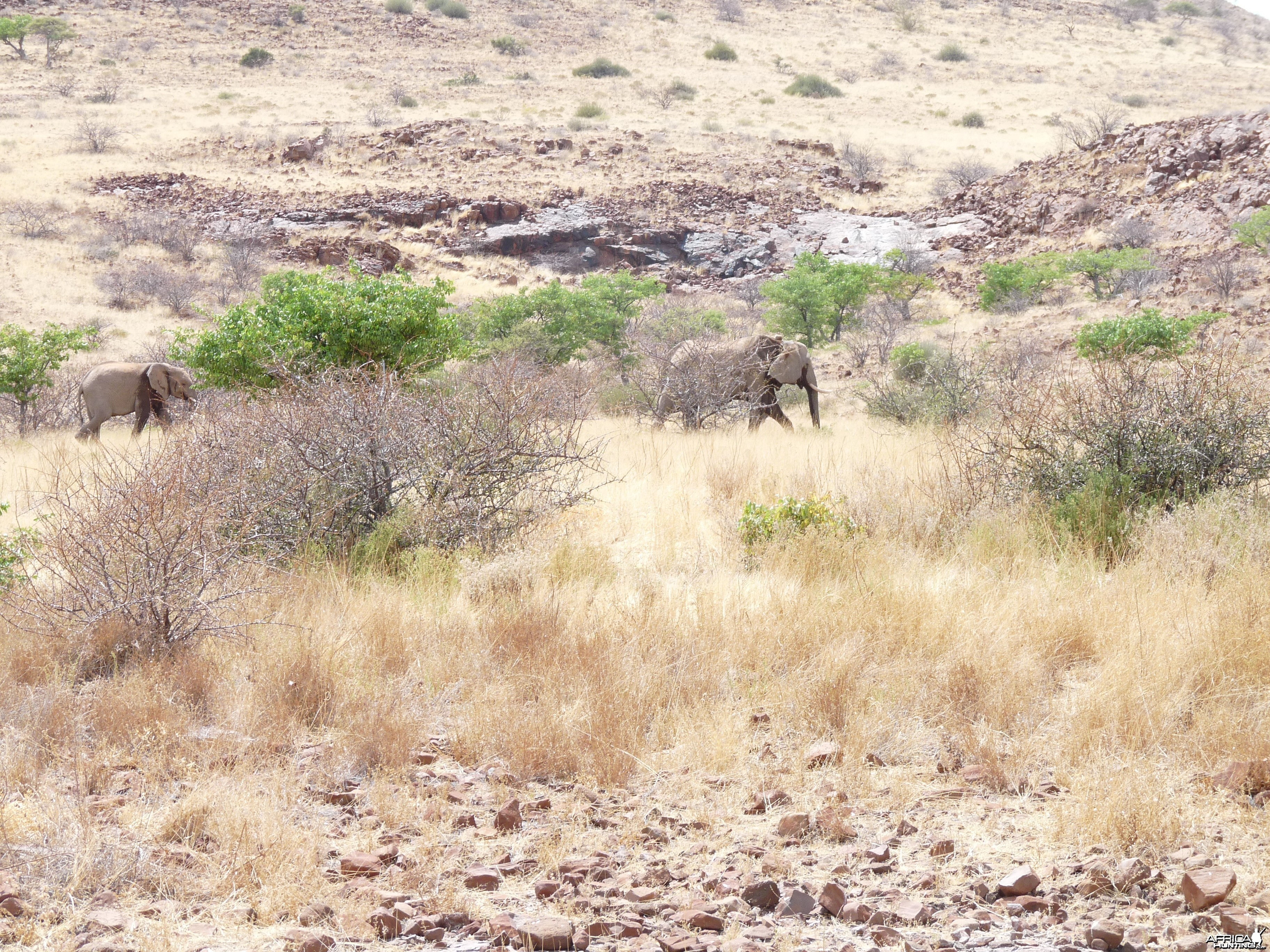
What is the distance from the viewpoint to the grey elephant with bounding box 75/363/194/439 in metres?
13.2

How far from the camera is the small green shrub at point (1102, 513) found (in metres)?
5.87

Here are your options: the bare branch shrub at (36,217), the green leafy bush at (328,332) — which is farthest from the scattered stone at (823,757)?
the bare branch shrub at (36,217)

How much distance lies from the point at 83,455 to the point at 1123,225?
26.8m

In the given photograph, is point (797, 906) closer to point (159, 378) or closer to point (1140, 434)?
point (1140, 434)

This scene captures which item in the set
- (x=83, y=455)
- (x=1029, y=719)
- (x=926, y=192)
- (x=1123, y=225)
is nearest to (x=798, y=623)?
(x=1029, y=719)

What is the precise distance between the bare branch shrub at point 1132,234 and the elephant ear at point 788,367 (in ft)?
56.7

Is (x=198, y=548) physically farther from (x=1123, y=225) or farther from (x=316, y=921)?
(x=1123, y=225)

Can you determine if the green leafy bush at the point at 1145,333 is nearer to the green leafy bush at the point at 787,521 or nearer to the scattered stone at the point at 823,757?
the green leafy bush at the point at 787,521

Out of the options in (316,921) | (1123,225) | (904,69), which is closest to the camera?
(316,921)

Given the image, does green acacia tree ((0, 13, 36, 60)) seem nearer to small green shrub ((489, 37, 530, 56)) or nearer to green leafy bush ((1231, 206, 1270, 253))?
small green shrub ((489, 37, 530, 56))

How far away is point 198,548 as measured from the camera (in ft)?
15.5

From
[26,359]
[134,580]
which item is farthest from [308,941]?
[26,359]

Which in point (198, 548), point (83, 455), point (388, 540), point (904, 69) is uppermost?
point (904, 69)

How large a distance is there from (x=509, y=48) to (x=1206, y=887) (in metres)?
63.4
